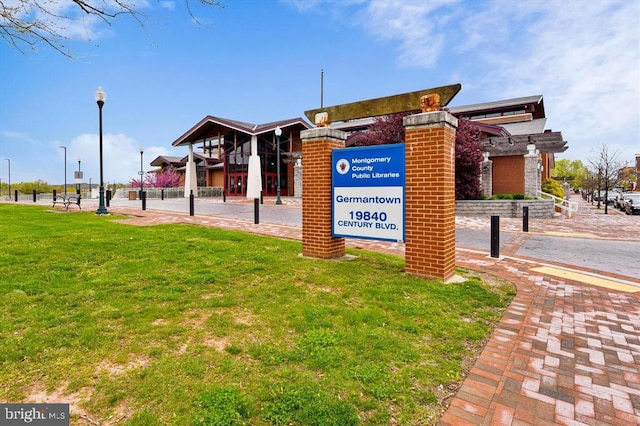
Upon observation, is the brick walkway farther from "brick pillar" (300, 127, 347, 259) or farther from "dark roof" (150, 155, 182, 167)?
"dark roof" (150, 155, 182, 167)

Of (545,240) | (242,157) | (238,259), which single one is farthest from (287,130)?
(238,259)

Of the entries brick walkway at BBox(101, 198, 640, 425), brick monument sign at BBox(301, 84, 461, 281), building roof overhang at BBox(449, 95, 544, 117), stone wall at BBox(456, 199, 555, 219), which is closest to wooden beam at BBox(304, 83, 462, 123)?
brick monument sign at BBox(301, 84, 461, 281)

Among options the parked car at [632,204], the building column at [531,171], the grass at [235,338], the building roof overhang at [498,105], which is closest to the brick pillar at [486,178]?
the building column at [531,171]

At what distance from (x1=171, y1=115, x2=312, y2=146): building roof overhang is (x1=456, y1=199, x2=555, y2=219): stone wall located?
19782 mm

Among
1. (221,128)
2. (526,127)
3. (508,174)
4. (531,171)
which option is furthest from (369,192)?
(526,127)

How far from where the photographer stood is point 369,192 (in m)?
6.31

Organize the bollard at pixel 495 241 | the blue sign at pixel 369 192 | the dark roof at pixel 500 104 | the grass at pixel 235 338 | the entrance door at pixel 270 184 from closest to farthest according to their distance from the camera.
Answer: the grass at pixel 235 338 < the blue sign at pixel 369 192 < the bollard at pixel 495 241 < the entrance door at pixel 270 184 < the dark roof at pixel 500 104

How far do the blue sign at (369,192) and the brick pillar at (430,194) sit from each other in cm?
21

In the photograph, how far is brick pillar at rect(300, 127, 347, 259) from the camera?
6812 mm

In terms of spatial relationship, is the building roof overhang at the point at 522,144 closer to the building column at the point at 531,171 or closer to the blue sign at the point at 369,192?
the building column at the point at 531,171

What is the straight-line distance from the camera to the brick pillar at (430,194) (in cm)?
541

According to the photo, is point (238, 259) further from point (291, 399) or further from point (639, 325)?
point (639, 325)

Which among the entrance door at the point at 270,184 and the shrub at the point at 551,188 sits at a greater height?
the entrance door at the point at 270,184

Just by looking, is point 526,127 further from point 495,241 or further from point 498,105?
point 495,241
